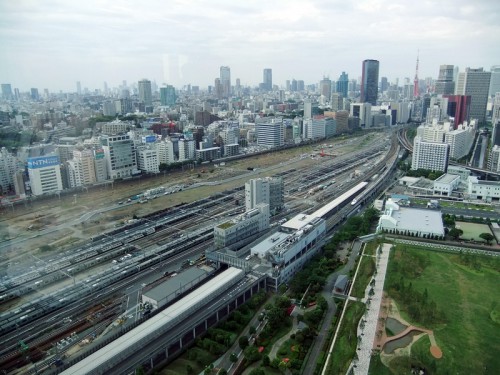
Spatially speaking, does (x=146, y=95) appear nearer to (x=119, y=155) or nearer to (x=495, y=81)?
(x=119, y=155)

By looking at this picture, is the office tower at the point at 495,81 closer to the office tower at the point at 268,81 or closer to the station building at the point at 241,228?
the station building at the point at 241,228

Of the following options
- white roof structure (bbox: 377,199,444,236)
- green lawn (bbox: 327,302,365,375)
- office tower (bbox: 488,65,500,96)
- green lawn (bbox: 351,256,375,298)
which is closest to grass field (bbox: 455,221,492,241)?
white roof structure (bbox: 377,199,444,236)

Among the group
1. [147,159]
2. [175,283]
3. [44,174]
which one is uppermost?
[44,174]

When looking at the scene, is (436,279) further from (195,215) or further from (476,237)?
(195,215)

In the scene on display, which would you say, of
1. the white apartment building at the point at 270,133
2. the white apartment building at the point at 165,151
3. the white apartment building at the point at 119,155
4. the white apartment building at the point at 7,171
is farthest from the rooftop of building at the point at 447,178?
the white apartment building at the point at 7,171

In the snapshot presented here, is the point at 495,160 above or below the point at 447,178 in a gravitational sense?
above

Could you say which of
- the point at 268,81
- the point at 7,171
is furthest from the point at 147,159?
the point at 268,81
